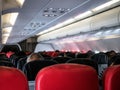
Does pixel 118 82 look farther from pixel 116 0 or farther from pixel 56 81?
pixel 116 0

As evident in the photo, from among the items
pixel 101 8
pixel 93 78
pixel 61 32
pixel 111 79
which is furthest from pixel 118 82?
pixel 61 32

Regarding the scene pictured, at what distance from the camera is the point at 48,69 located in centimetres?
193

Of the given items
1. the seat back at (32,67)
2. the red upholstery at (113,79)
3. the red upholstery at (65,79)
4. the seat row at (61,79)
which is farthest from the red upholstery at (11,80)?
the seat back at (32,67)

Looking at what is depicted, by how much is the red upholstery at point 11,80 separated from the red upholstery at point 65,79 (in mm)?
137

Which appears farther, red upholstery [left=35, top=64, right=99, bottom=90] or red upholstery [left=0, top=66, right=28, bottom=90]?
red upholstery [left=35, top=64, right=99, bottom=90]

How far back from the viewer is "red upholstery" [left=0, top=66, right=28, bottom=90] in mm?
1775

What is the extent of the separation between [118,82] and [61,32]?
50.8 ft

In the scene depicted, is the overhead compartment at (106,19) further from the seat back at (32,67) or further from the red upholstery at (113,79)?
the red upholstery at (113,79)

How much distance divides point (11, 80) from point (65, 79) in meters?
0.39

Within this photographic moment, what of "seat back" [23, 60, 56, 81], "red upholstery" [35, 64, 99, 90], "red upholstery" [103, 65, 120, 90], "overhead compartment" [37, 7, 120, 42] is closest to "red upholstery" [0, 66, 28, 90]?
"red upholstery" [35, 64, 99, 90]

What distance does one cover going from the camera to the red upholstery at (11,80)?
1775 millimetres

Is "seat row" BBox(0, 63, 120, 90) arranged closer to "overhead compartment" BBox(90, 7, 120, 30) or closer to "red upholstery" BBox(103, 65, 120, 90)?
"red upholstery" BBox(103, 65, 120, 90)

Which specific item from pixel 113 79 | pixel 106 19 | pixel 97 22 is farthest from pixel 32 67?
pixel 97 22

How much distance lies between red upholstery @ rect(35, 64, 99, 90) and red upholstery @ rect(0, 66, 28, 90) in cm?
14
